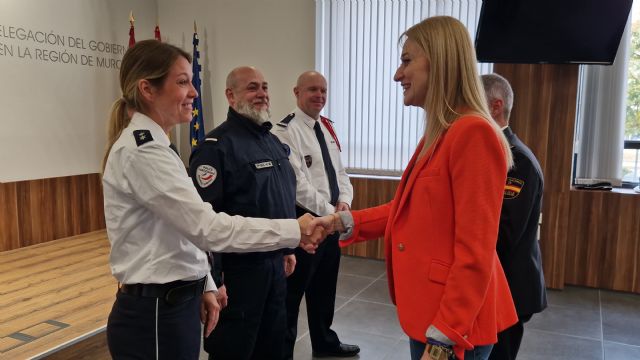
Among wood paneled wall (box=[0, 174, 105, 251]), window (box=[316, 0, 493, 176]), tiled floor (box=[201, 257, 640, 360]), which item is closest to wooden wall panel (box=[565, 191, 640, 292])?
tiled floor (box=[201, 257, 640, 360])

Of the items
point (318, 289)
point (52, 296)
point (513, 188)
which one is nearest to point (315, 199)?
point (318, 289)

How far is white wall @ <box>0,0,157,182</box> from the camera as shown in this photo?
487 centimetres

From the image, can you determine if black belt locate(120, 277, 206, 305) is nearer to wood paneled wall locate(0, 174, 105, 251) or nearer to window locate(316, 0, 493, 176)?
window locate(316, 0, 493, 176)

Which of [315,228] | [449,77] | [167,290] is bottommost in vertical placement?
[167,290]

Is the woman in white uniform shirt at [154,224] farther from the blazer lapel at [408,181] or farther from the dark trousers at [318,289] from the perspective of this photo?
the dark trousers at [318,289]

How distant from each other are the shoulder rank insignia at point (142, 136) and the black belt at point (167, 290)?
0.39 meters

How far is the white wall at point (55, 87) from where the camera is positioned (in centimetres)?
487

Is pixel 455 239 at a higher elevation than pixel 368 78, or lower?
lower

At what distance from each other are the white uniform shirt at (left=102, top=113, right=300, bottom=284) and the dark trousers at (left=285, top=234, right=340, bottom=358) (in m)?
1.42

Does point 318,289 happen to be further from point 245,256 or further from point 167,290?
point 167,290

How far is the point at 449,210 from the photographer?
1.18 meters

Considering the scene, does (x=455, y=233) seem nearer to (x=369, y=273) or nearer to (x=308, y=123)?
(x=308, y=123)

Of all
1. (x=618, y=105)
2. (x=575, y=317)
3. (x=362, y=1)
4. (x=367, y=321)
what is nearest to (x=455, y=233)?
(x=367, y=321)

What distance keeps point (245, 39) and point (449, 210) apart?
5.10 metres
